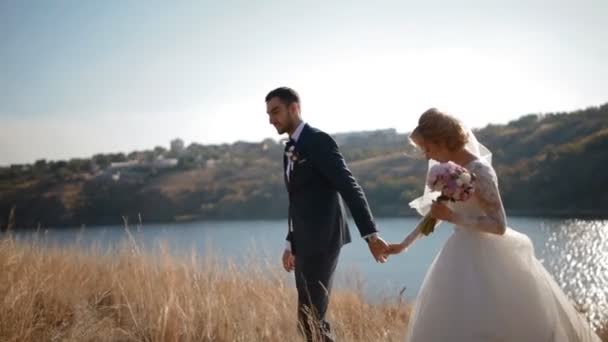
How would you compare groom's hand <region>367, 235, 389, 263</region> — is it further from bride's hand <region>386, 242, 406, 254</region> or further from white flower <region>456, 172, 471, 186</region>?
white flower <region>456, 172, 471, 186</region>

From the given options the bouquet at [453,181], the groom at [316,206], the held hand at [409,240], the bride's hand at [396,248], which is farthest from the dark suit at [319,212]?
the bouquet at [453,181]

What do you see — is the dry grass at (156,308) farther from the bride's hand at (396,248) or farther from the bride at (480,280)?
the bride at (480,280)

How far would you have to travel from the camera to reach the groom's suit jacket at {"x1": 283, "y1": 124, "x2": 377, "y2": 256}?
2842mm

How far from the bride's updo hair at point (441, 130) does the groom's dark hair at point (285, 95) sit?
0.73 metres

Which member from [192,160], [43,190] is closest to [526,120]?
[192,160]

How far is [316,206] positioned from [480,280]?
0.93m

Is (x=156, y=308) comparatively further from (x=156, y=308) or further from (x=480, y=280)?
(x=480, y=280)

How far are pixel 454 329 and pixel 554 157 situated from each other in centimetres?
3930

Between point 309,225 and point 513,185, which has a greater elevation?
point 309,225

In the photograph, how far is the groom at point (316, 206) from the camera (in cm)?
285

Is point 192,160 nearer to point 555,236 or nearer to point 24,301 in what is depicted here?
point 555,236

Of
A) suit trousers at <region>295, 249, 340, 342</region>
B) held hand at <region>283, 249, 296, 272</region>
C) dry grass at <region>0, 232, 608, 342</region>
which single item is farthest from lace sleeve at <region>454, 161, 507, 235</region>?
dry grass at <region>0, 232, 608, 342</region>

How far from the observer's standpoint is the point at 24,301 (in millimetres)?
3734

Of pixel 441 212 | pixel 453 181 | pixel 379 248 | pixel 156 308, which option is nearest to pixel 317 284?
pixel 379 248
